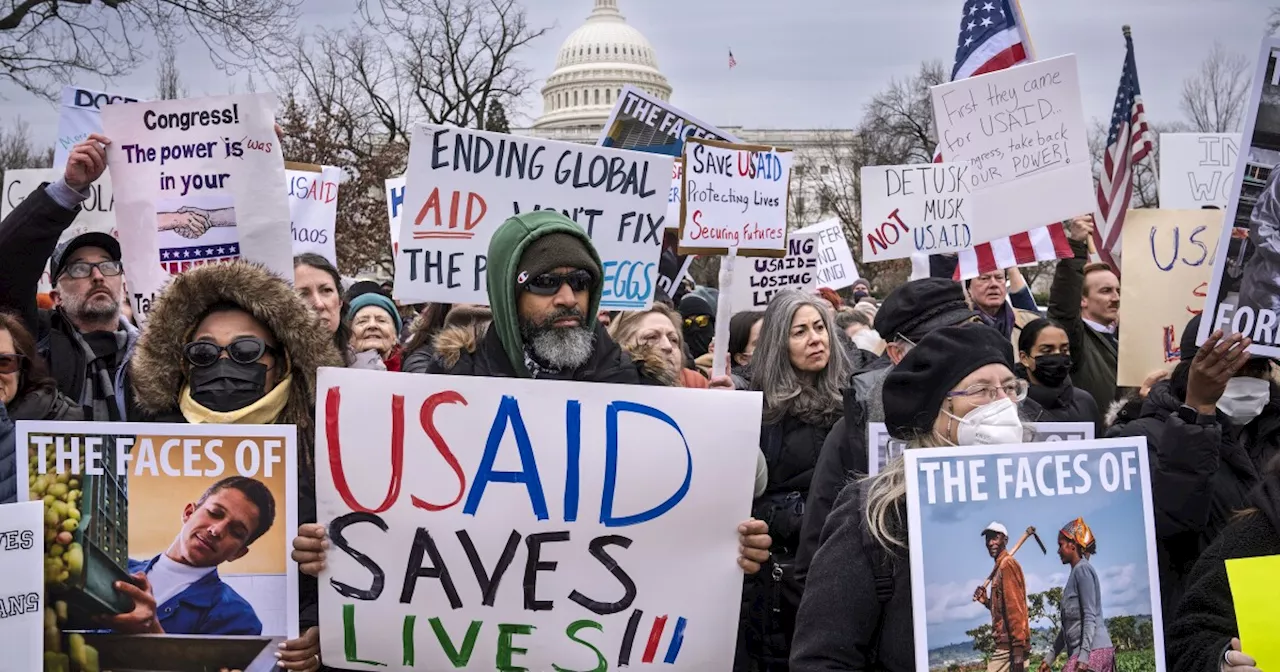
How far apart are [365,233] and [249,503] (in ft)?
76.8

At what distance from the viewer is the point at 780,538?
17.2 ft

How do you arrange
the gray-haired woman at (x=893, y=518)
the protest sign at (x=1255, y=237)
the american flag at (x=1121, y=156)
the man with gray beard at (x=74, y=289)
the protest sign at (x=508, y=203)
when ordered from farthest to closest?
1. the american flag at (x=1121, y=156)
2. the protest sign at (x=508, y=203)
3. the man with gray beard at (x=74, y=289)
4. the protest sign at (x=1255, y=237)
5. the gray-haired woman at (x=893, y=518)

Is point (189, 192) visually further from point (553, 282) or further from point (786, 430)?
point (786, 430)

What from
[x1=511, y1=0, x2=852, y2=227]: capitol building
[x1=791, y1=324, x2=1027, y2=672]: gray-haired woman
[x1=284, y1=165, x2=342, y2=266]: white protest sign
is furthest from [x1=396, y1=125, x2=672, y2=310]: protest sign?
[x1=511, y1=0, x2=852, y2=227]: capitol building

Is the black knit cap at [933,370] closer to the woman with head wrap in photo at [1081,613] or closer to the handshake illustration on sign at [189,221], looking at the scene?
the woman with head wrap in photo at [1081,613]

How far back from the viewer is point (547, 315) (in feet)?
13.0

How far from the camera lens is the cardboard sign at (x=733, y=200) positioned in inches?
288

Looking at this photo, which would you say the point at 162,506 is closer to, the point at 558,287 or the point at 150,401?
the point at 150,401

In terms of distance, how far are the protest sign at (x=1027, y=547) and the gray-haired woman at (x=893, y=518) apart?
113mm

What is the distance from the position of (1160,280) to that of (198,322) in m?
4.03

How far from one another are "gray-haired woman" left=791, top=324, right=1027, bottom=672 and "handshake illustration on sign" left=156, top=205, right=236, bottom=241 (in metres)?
3.21

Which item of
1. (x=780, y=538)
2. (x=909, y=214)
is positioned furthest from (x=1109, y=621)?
(x=909, y=214)

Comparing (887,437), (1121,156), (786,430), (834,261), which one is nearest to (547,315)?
(887,437)

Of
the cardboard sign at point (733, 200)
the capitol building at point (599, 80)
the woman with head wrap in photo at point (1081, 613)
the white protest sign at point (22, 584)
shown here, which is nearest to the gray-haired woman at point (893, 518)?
the woman with head wrap in photo at point (1081, 613)
